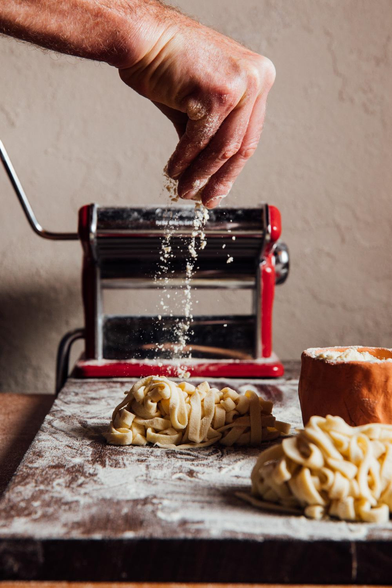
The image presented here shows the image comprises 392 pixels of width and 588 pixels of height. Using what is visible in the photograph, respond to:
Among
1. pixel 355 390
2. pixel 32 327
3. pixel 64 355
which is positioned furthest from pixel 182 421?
pixel 32 327

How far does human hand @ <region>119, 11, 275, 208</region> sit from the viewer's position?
103 cm

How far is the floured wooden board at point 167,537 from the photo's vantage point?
65cm

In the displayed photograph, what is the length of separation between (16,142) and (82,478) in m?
1.89

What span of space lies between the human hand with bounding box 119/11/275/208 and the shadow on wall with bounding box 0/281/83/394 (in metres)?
1.42

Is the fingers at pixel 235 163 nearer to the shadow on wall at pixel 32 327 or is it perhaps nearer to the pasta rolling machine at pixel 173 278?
the pasta rolling machine at pixel 173 278

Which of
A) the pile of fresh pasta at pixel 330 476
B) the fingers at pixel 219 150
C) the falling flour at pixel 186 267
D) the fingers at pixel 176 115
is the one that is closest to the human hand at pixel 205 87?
the fingers at pixel 219 150

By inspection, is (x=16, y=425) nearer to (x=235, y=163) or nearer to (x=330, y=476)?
(x=235, y=163)

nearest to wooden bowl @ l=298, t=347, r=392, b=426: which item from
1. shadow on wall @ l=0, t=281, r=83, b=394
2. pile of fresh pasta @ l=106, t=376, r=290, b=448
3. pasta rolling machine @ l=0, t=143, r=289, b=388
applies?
pile of fresh pasta @ l=106, t=376, r=290, b=448

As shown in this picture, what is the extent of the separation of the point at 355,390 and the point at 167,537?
0.38 m

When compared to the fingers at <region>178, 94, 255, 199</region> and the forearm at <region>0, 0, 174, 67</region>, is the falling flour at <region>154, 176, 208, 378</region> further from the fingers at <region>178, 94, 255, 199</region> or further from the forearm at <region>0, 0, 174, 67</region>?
the forearm at <region>0, 0, 174, 67</region>

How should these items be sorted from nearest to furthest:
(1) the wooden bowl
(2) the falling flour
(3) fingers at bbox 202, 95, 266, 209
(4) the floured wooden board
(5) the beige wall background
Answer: (4) the floured wooden board → (1) the wooden bowl → (3) fingers at bbox 202, 95, 266, 209 → (2) the falling flour → (5) the beige wall background

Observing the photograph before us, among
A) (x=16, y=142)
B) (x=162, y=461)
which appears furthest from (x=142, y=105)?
(x=162, y=461)

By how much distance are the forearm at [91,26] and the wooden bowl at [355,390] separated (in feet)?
1.94

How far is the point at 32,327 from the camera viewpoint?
248 cm
